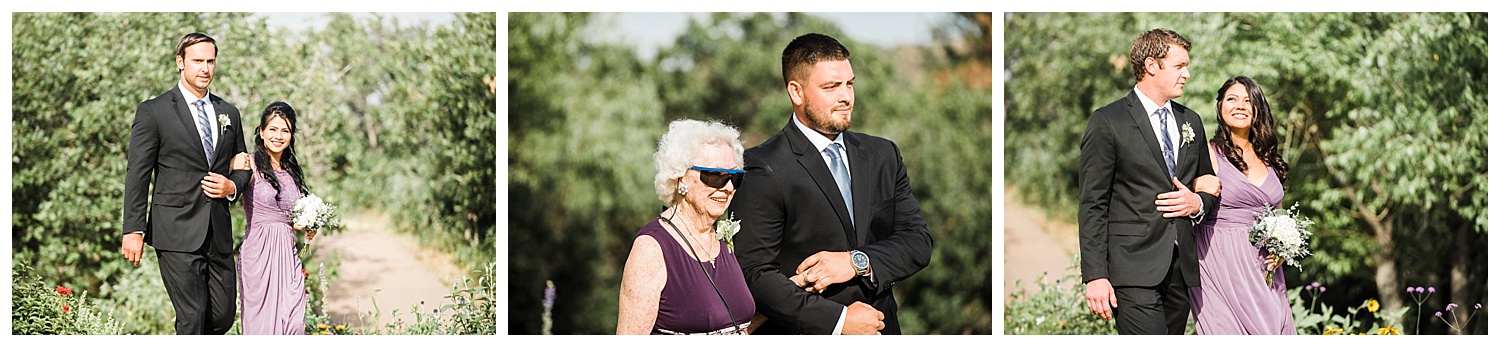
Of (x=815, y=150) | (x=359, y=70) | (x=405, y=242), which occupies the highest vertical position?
(x=359, y=70)

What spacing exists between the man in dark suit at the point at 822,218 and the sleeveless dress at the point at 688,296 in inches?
12.6

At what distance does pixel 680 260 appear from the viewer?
4.61 metres

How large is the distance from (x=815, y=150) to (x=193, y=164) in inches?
105

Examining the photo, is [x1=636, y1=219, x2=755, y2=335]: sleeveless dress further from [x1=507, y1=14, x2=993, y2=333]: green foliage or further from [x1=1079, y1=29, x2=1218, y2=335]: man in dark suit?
[x1=507, y1=14, x2=993, y2=333]: green foliage

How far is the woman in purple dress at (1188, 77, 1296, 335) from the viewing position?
18.5ft

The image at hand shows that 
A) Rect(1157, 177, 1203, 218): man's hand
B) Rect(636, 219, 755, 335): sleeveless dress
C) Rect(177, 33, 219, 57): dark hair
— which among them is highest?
Rect(177, 33, 219, 57): dark hair

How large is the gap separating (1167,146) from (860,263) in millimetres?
1467

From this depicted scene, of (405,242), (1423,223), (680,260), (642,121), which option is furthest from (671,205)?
(642,121)

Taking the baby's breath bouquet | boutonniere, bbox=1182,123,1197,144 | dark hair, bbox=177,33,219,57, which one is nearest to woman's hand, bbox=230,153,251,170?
dark hair, bbox=177,33,219,57

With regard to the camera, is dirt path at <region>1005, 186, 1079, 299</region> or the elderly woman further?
dirt path at <region>1005, 186, 1079, 299</region>

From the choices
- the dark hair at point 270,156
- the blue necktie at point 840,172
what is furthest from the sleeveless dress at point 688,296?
the dark hair at point 270,156

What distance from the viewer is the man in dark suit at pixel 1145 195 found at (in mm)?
5457
